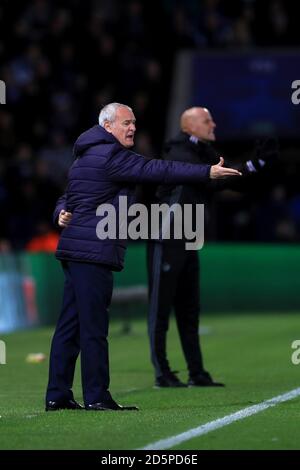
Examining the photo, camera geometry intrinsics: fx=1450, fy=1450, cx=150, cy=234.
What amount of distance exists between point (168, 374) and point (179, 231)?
1.25m

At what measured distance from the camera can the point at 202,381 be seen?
12.5 meters

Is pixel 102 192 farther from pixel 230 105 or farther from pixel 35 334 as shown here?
pixel 230 105

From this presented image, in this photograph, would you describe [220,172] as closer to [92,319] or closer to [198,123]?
[92,319]

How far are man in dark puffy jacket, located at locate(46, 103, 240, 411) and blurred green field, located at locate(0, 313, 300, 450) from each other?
Answer: 0.37m

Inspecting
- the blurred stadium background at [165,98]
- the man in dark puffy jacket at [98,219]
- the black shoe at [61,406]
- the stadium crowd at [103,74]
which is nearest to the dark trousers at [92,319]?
the man in dark puffy jacket at [98,219]

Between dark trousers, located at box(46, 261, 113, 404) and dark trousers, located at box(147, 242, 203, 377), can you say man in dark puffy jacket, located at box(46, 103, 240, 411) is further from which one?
dark trousers, located at box(147, 242, 203, 377)

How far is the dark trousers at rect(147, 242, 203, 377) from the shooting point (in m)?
12.6

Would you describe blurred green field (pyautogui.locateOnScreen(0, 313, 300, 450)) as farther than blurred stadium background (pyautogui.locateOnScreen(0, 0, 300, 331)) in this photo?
No

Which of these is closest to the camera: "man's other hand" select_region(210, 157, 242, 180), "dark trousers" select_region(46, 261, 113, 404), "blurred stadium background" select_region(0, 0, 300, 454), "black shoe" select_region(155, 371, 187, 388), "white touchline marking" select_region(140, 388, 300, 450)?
"white touchline marking" select_region(140, 388, 300, 450)

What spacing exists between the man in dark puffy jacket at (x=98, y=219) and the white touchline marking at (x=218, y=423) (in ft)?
2.99

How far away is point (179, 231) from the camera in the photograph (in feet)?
41.3

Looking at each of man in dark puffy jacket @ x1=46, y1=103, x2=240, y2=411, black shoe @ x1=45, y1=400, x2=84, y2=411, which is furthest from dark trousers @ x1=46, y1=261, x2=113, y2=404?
black shoe @ x1=45, y1=400, x2=84, y2=411

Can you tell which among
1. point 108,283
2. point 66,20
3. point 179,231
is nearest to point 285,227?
point 66,20

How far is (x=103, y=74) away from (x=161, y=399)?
51.8ft
